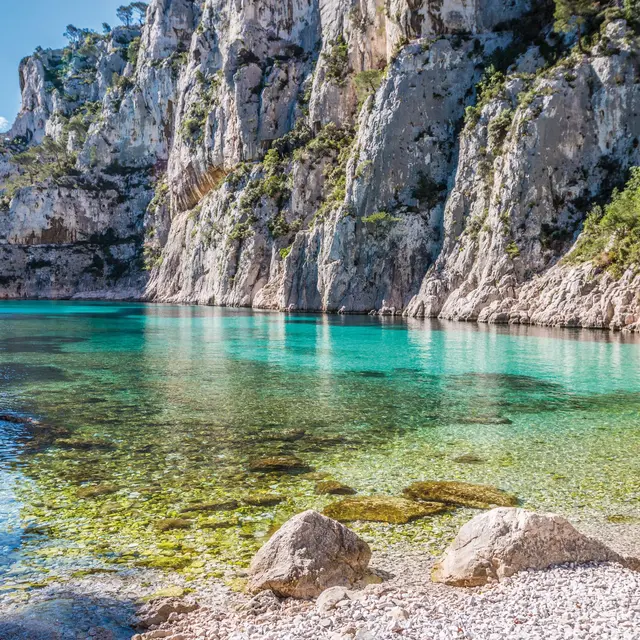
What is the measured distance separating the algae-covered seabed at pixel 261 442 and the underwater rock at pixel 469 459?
63mm

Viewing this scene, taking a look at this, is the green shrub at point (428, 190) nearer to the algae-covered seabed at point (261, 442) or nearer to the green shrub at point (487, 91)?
the green shrub at point (487, 91)

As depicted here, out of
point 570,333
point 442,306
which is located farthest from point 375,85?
point 570,333

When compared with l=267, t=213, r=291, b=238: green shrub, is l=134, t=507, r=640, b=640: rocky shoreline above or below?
below

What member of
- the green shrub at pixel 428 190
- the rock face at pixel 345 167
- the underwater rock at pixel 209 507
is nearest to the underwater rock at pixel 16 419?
the underwater rock at pixel 209 507

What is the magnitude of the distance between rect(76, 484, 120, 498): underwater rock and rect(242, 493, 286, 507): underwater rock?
1958 mm

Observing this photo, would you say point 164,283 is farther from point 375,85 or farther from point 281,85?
point 375,85

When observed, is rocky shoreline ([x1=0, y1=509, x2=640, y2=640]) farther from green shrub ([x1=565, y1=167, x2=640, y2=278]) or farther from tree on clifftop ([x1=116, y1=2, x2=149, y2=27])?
tree on clifftop ([x1=116, y1=2, x2=149, y2=27])

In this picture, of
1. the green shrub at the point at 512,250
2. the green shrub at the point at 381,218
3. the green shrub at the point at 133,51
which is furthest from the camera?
Result: the green shrub at the point at 133,51

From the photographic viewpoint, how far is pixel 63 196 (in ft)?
342

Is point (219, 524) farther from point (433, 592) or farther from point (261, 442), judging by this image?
point (261, 442)

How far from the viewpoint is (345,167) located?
6469cm

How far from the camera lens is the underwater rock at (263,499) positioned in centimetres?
795

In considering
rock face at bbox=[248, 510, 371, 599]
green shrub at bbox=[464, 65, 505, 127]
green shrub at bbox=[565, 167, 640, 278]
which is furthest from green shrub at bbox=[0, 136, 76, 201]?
rock face at bbox=[248, 510, 371, 599]

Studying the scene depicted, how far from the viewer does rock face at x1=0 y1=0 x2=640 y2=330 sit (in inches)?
1727
